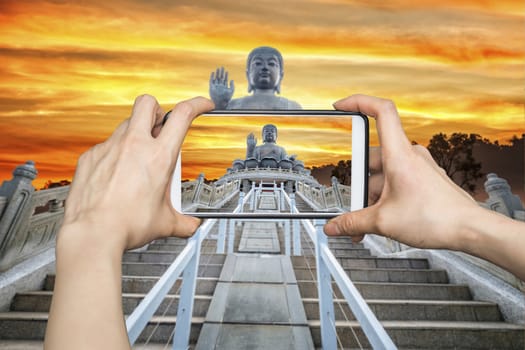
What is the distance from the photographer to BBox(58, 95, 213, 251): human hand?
606 millimetres

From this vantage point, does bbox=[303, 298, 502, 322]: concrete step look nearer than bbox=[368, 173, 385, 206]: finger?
No

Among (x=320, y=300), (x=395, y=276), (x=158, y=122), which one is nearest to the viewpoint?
(x=158, y=122)

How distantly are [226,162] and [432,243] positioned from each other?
Answer: 3.53 ft

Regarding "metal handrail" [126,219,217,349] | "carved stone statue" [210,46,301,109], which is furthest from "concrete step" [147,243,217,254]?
"carved stone statue" [210,46,301,109]

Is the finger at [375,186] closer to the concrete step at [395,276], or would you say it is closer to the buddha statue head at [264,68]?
the concrete step at [395,276]

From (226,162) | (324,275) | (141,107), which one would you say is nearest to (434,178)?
(141,107)

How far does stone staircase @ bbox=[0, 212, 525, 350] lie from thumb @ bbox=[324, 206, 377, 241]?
131 cm

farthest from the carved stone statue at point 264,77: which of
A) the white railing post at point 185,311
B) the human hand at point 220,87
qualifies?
the white railing post at point 185,311

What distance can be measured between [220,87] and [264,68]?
3.73m

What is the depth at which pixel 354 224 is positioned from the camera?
37.3 inches

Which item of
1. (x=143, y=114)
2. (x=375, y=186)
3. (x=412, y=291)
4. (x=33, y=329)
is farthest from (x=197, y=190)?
(x=143, y=114)

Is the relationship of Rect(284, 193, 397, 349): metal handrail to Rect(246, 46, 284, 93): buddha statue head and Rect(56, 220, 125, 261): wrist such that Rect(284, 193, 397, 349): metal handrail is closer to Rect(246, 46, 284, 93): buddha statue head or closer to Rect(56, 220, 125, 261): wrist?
Rect(56, 220, 125, 261): wrist

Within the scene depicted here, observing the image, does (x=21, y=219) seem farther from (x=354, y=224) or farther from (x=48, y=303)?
(x=354, y=224)

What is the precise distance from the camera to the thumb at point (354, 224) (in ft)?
2.91
